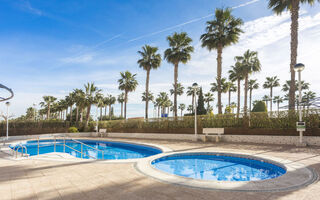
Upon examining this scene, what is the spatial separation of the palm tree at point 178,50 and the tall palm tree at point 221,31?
12.2 ft

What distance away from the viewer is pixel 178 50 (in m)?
22.5

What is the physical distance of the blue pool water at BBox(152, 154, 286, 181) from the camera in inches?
239

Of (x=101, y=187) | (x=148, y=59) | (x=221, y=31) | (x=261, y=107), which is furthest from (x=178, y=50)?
(x=101, y=187)

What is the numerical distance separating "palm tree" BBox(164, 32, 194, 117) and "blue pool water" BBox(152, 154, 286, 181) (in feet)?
46.2

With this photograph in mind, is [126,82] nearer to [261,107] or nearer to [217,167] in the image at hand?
[261,107]

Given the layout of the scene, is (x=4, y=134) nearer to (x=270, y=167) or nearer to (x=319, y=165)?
(x=270, y=167)

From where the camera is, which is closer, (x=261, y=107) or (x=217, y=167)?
(x=217, y=167)

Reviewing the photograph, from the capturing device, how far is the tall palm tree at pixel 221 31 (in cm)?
1855

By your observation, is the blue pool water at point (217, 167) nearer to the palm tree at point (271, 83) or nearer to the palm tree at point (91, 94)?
the palm tree at point (91, 94)

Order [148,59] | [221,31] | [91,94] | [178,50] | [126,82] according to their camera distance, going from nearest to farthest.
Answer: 1. [221,31]
2. [178,50]
3. [148,59]
4. [91,94]
5. [126,82]

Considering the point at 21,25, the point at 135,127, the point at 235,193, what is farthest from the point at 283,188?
the point at 135,127

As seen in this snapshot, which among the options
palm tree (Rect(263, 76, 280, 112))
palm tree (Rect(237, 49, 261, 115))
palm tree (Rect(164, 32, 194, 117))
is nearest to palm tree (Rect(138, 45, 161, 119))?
palm tree (Rect(164, 32, 194, 117))

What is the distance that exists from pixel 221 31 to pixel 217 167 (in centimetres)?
1613

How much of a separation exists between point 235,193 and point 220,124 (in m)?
11.7
